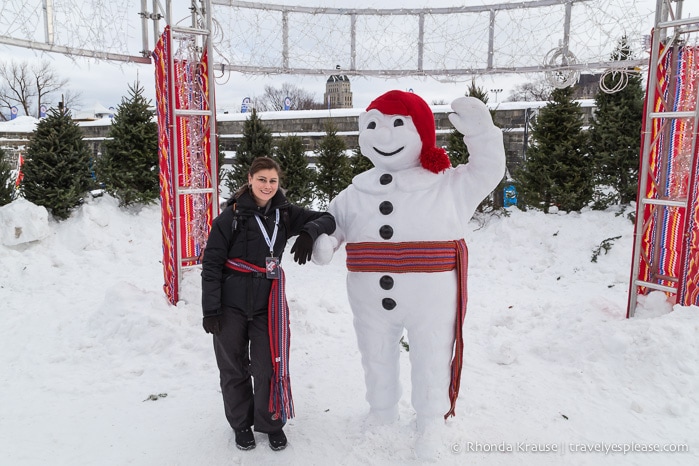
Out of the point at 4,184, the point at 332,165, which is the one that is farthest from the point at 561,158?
the point at 4,184

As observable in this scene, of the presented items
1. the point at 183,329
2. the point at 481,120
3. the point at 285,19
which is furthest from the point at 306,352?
the point at 285,19

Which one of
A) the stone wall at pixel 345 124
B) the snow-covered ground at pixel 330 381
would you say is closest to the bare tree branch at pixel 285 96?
the stone wall at pixel 345 124

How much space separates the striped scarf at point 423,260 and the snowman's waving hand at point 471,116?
641 mm

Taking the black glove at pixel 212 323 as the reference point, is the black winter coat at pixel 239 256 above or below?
above

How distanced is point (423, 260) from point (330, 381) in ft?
5.06

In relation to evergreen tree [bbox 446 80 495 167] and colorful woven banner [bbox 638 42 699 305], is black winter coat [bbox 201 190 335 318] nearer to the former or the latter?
colorful woven banner [bbox 638 42 699 305]

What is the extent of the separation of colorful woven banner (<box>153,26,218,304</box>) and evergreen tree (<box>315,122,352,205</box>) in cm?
418

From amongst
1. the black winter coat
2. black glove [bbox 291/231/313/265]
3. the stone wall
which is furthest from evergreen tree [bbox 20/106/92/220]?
black glove [bbox 291/231/313/265]

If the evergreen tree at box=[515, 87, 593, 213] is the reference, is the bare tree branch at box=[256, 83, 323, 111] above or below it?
above

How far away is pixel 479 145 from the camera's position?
2.90 metres

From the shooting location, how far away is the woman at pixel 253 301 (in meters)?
2.88

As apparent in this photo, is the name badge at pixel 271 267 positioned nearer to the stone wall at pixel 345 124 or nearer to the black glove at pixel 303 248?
the black glove at pixel 303 248

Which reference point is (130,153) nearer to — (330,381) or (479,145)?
(330,381)

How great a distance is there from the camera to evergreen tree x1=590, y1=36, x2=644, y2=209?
311 inches
